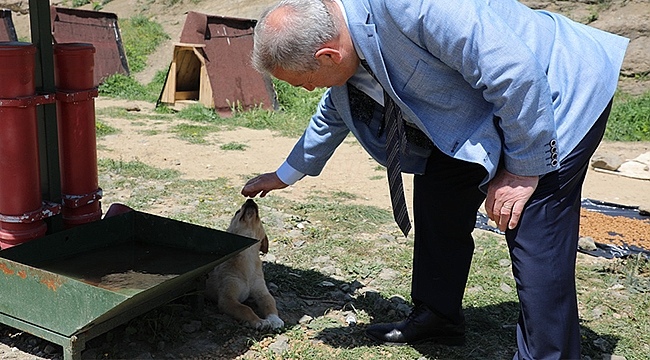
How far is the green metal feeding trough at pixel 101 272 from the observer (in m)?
3.11

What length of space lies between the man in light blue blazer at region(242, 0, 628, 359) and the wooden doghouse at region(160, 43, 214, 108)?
26.8ft

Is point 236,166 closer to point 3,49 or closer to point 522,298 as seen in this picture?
point 3,49

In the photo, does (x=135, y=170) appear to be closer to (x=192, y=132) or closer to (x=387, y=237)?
(x=192, y=132)

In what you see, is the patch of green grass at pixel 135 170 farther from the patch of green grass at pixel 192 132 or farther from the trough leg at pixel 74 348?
the trough leg at pixel 74 348

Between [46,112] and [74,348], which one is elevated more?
[46,112]

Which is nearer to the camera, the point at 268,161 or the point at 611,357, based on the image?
the point at 611,357

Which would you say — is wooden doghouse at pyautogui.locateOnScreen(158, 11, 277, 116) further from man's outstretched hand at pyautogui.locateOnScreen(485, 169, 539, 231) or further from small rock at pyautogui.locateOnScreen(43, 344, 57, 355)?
man's outstretched hand at pyautogui.locateOnScreen(485, 169, 539, 231)

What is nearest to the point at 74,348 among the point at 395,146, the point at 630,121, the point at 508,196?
the point at 395,146

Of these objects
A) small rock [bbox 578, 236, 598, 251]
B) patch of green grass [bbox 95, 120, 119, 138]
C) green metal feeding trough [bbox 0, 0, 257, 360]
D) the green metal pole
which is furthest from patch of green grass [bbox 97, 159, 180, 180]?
small rock [bbox 578, 236, 598, 251]

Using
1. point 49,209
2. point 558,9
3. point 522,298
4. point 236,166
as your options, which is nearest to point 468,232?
point 522,298

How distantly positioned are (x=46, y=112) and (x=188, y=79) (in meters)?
8.10

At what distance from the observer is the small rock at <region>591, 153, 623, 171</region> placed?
8.03 m

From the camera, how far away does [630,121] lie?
1034 centimetres

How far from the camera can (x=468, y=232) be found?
358 cm
